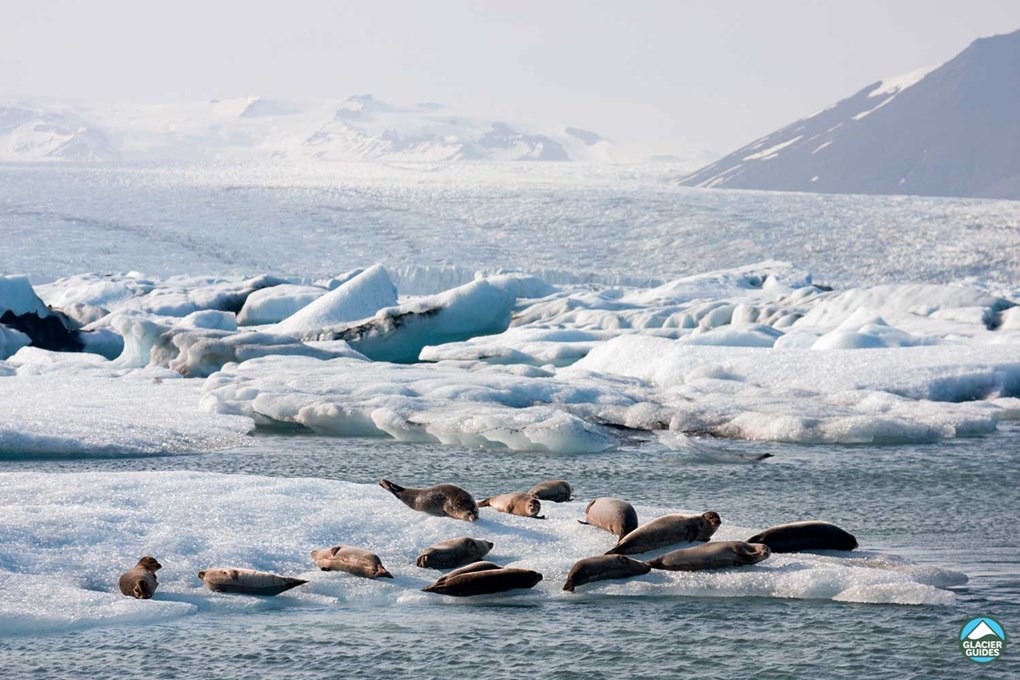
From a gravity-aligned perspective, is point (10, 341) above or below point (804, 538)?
above

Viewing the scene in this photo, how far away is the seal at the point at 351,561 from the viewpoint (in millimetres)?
5770

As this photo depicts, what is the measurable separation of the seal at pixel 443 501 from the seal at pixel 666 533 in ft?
2.78

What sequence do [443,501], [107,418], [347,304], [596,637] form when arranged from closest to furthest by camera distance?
[596,637] → [443,501] → [107,418] → [347,304]

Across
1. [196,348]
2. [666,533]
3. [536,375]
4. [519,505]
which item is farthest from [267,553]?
[196,348]

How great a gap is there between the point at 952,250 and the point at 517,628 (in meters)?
34.7

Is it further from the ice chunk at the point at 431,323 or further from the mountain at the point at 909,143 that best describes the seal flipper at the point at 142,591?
the mountain at the point at 909,143

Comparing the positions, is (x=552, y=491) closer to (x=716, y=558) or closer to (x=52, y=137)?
(x=716, y=558)

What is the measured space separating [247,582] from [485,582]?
3.45ft

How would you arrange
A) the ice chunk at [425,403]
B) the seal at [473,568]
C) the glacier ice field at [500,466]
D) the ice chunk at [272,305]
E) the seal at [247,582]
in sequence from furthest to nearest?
the ice chunk at [272,305] < the ice chunk at [425,403] < the seal at [473,568] < the seal at [247,582] < the glacier ice field at [500,466]

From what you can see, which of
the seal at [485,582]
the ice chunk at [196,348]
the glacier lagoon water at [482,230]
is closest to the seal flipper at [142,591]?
the seal at [485,582]

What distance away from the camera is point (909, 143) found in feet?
449

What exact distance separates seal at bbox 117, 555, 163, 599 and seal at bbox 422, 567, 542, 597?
1.19 m

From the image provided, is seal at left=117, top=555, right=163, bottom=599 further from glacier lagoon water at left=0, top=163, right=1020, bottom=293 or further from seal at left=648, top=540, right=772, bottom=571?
glacier lagoon water at left=0, top=163, right=1020, bottom=293

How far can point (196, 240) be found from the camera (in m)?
41.1
